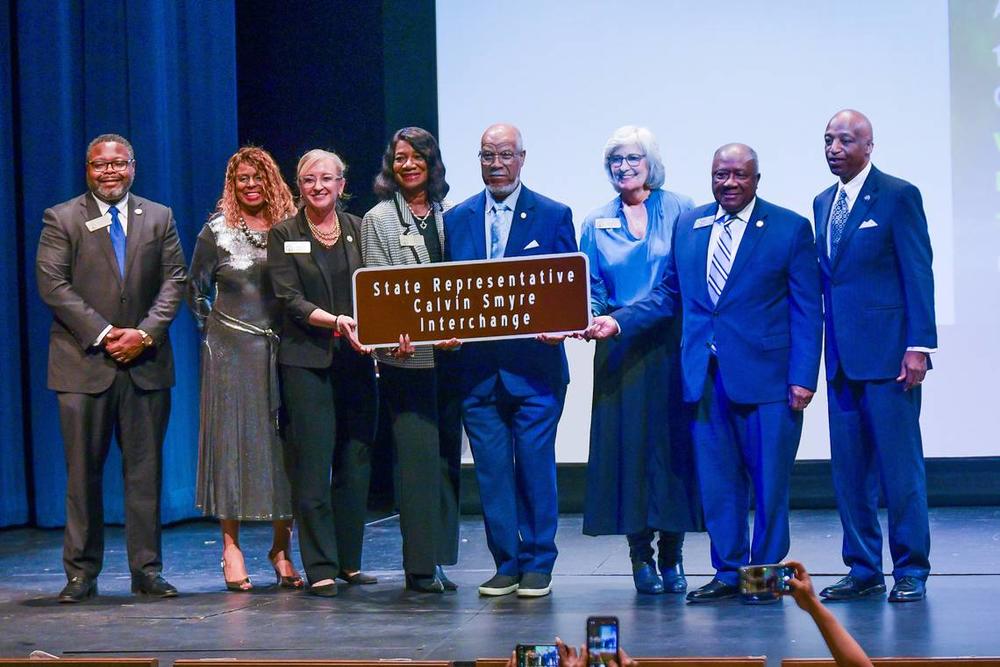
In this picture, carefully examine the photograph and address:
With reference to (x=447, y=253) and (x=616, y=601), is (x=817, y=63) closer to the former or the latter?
(x=447, y=253)

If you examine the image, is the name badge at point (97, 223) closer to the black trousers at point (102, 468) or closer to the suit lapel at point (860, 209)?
the black trousers at point (102, 468)

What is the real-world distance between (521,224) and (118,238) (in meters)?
1.57

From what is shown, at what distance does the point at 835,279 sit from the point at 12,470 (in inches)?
191

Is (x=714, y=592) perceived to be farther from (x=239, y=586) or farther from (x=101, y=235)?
(x=101, y=235)

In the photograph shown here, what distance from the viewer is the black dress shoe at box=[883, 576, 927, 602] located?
188 inches

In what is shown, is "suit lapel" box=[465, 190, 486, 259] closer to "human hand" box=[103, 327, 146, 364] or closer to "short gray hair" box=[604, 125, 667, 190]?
"short gray hair" box=[604, 125, 667, 190]

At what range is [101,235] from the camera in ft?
17.6

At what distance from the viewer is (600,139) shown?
7258 millimetres

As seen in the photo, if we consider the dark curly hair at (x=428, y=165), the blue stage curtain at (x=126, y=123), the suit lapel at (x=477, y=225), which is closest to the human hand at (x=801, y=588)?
the suit lapel at (x=477, y=225)

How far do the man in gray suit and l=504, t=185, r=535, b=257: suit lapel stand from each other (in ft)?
4.44

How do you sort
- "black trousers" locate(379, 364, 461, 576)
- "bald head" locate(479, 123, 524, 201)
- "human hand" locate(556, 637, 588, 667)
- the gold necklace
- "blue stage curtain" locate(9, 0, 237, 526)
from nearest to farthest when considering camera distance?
"human hand" locate(556, 637, 588, 667) < "bald head" locate(479, 123, 524, 201) < "black trousers" locate(379, 364, 461, 576) < the gold necklace < "blue stage curtain" locate(9, 0, 237, 526)

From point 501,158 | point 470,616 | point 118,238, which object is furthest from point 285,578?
point 501,158

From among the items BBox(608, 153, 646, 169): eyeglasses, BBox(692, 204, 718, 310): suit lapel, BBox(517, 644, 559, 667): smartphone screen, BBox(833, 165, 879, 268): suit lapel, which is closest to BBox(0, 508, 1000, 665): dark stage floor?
BBox(692, 204, 718, 310): suit lapel

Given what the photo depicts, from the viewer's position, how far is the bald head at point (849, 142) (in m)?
4.89
